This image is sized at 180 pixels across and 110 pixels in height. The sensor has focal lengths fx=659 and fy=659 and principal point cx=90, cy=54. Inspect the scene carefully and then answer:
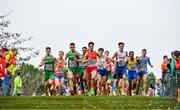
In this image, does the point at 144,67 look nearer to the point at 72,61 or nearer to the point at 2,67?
the point at 72,61

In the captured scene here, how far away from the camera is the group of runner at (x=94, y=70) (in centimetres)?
2667

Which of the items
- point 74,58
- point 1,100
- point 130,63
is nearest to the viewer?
point 1,100

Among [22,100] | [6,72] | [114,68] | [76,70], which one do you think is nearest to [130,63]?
[114,68]

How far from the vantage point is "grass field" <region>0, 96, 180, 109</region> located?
20.6 metres

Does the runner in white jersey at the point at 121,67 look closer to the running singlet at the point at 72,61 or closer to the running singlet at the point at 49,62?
the running singlet at the point at 72,61

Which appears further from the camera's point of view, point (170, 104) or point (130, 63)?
point (130, 63)

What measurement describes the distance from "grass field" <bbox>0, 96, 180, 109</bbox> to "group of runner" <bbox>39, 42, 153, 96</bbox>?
10.2ft

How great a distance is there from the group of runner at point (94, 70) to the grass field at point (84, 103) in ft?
10.2

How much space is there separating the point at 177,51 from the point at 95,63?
3730 mm

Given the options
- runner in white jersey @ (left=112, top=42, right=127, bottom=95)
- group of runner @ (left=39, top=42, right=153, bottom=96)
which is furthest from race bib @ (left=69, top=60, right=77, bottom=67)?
runner in white jersey @ (left=112, top=42, right=127, bottom=95)

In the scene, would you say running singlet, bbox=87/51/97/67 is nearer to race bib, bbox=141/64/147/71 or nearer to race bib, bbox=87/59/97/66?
race bib, bbox=87/59/97/66

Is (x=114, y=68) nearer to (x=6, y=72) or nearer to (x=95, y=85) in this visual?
(x=95, y=85)

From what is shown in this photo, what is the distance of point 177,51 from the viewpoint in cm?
2450

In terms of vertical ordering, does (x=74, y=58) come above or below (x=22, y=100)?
above
